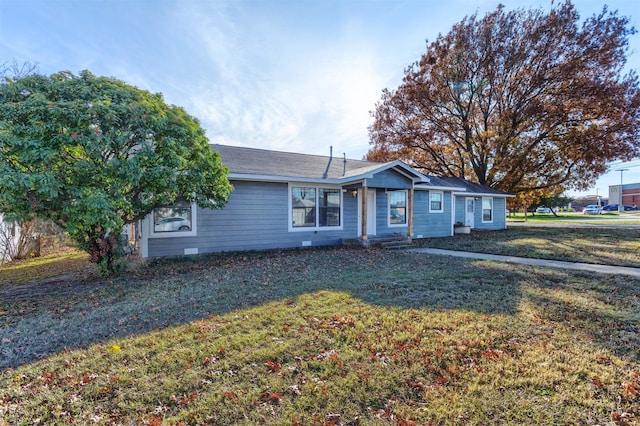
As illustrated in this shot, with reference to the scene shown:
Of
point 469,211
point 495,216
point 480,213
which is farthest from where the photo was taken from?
point 495,216

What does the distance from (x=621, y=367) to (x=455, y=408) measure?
76.2 inches

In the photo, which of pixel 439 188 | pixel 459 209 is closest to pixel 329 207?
pixel 439 188

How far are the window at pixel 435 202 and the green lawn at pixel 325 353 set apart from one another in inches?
354

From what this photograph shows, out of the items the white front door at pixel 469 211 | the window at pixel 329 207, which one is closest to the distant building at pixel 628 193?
the white front door at pixel 469 211

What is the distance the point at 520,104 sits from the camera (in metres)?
20.0

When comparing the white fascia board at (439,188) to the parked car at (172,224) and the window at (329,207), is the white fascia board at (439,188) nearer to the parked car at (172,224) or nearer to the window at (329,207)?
the window at (329,207)

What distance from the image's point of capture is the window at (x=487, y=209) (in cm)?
1884

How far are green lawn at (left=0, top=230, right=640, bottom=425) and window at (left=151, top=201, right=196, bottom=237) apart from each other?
289 centimetres

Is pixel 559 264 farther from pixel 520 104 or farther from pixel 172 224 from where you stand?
pixel 520 104

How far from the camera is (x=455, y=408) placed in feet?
7.66

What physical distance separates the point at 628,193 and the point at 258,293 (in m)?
87.1

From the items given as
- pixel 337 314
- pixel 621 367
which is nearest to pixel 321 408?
pixel 337 314

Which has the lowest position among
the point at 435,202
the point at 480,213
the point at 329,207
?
the point at 480,213

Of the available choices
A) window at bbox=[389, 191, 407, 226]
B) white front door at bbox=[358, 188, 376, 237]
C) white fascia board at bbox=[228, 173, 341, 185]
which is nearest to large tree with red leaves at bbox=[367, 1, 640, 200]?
window at bbox=[389, 191, 407, 226]
